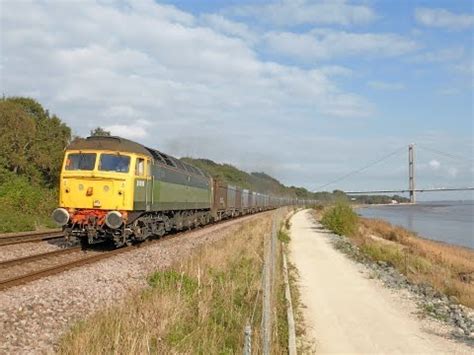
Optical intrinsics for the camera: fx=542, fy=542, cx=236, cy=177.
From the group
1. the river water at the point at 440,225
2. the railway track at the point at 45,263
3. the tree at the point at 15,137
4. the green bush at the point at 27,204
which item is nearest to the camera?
the railway track at the point at 45,263

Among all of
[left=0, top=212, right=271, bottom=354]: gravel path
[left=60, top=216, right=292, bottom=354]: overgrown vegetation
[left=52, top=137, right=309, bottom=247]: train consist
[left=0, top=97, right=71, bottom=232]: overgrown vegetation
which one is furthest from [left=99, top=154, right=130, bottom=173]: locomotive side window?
[left=0, top=97, right=71, bottom=232]: overgrown vegetation

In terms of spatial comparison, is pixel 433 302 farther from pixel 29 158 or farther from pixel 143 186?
pixel 29 158

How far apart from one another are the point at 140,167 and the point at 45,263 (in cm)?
492

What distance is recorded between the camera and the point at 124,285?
11.3 meters

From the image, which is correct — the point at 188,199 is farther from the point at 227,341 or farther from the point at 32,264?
the point at 227,341

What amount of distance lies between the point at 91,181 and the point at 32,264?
3.89m

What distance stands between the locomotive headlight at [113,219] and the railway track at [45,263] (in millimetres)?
838

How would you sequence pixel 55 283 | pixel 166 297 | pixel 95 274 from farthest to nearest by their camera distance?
pixel 95 274, pixel 55 283, pixel 166 297

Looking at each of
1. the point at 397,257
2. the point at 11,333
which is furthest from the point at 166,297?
the point at 397,257

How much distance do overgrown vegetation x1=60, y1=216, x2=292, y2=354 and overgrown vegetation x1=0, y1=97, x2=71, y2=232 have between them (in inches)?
774

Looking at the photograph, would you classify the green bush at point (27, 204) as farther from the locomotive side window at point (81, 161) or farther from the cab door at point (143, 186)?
the cab door at point (143, 186)

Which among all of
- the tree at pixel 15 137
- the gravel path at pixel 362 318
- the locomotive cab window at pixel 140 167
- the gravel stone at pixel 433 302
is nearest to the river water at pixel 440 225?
the gravel stone at pixel 433 302

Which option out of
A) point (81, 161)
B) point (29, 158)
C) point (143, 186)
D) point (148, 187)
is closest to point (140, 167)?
point (143, 186)

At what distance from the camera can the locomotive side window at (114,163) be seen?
17.1 meters
